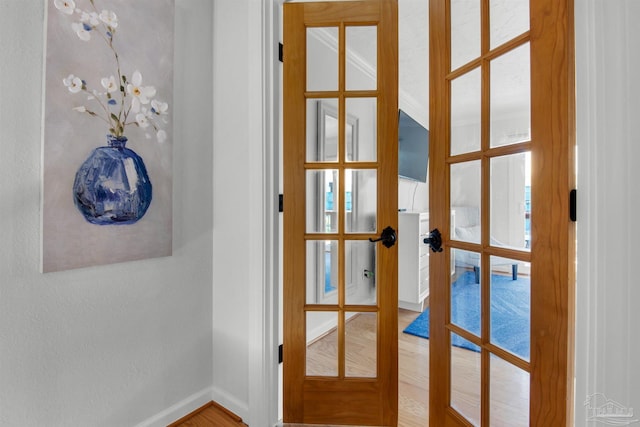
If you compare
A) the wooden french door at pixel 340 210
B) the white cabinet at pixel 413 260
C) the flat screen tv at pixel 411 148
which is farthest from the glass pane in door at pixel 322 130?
the flat screen tv at pixel 411 148

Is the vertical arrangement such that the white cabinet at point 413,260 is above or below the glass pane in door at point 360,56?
below

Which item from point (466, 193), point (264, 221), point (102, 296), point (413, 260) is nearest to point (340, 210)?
point (264, 221)

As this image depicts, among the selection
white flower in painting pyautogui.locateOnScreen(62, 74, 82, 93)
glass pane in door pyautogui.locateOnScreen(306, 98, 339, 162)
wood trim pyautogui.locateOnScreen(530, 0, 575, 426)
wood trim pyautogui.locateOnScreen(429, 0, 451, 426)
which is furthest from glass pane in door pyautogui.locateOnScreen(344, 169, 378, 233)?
white flower in painting pyautogui.locateOnScreen(62, 74, 82, 93)

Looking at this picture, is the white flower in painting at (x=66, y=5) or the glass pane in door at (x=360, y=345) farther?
the glass pane in door at (x=360, y=345)

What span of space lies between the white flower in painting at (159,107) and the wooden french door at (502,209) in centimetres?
126

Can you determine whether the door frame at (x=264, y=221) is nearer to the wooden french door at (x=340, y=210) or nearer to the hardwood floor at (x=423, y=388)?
the wooden french door at (x=340, y=210)

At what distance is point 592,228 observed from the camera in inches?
29.2

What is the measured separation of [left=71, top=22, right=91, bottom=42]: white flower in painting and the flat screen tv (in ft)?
8.73

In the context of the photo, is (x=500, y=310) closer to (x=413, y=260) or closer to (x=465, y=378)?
(x=465, y=378)

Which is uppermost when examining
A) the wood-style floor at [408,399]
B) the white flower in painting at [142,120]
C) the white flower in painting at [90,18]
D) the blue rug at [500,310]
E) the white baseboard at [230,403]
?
the white flower in painting at [90,18]

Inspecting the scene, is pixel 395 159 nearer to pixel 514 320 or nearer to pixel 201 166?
pixel 514 320

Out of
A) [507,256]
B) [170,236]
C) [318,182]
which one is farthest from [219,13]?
[507,256]

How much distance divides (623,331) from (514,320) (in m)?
0.33

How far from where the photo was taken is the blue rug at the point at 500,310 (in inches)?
38.1
